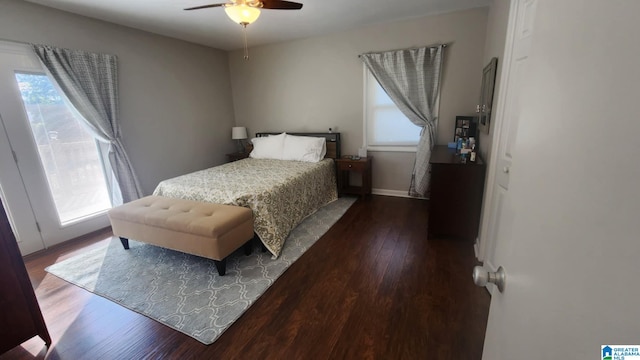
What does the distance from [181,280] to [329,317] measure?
4.37 ft

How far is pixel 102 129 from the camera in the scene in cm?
314

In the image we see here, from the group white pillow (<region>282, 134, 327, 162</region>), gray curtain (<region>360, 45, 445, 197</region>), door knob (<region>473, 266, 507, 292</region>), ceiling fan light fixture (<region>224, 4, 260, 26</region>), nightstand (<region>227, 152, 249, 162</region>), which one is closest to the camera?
door knob (<region>473, 266, 507, 292</region>)

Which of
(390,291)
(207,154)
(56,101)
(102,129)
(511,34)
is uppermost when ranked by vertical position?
(511,34)

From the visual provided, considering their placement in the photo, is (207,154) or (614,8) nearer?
(614,8)

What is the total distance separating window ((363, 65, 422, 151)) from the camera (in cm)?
388

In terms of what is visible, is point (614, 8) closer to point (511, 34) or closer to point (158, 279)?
point (511, 34)

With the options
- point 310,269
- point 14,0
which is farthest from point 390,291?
point 14,0

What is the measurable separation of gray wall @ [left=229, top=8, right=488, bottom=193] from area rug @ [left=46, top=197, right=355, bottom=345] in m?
2.03

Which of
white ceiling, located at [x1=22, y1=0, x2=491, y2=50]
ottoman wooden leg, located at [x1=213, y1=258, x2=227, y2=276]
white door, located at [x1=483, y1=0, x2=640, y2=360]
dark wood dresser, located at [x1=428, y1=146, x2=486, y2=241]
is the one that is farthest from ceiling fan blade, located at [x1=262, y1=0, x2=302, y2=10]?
ottoman wooden leg, located at [x1=213, y1=258, x2=227, y2=276]

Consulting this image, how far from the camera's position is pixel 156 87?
3.77 m

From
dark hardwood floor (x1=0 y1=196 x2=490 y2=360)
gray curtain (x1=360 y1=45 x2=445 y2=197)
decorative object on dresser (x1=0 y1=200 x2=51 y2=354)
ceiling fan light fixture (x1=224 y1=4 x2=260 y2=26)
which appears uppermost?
ceiling fan light fixture (x1=224 y1=4 x2=260 y2=26)

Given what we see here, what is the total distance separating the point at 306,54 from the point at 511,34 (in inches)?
122

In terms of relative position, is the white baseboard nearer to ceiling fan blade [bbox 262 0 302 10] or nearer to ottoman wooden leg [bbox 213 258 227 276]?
ottoman wooden leg [bbox 213 258 227 276]

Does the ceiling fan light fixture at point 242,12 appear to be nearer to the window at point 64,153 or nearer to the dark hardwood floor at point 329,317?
the dark hardwood floor at point 329,317
